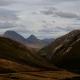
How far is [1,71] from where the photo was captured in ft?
573

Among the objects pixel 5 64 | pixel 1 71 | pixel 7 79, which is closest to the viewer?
pixel 7 79

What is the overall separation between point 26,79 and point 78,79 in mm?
24341

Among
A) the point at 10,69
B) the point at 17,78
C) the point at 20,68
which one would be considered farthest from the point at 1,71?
the point at 17,78

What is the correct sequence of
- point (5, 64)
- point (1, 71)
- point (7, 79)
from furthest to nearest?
point (5, 64) → point (1, 71) → point (7, 79)

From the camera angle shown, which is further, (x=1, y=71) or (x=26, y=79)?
(x=1, y=71)

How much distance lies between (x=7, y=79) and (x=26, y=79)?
35.6ft

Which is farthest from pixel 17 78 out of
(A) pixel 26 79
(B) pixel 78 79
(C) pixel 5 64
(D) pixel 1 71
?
(C) pixel 5 64

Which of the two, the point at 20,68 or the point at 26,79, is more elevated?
the point at 20,68

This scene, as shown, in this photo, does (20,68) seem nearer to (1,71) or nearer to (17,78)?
(1,71)

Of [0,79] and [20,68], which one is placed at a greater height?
[20,68]

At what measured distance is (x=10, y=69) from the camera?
18038 centimetres

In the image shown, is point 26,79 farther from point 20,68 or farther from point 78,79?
point 20,68

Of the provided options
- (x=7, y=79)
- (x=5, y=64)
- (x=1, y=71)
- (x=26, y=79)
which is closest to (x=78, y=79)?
(x=26, y=79)

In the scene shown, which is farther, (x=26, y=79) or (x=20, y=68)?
(x=20, y=68)
